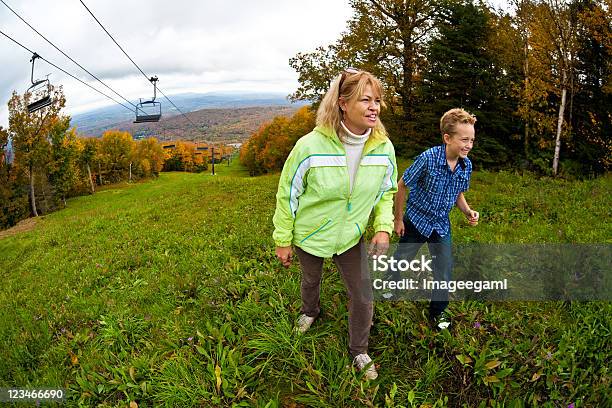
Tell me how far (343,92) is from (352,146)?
1.30 ft

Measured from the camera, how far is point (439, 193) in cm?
350

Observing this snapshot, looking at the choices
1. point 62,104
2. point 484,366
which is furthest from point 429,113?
point 62,104

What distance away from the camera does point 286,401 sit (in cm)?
300

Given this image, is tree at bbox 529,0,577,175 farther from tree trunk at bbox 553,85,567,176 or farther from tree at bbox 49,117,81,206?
tree at bbox 49,117,81,206

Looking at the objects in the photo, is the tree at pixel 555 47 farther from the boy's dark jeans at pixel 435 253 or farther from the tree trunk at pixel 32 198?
the tree trunk at pixel 32 198

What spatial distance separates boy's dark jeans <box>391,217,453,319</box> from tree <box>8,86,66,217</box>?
3754 centimetres

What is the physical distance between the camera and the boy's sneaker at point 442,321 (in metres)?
3.49

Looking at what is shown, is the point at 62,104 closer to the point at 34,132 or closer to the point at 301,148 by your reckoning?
the point at 34,132

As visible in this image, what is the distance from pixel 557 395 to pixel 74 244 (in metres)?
10.8

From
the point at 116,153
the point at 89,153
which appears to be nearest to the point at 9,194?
the point at 89,153

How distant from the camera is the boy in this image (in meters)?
3.34

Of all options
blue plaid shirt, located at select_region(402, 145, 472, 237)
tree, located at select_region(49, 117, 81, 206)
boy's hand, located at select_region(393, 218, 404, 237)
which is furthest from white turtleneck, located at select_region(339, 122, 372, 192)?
tree, located at select_region(49, 117, 81, 206)

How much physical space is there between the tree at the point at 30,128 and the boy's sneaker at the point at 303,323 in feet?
122

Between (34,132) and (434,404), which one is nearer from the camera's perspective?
(434,404)
